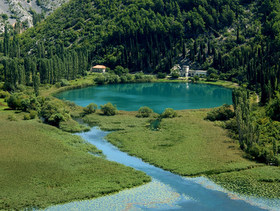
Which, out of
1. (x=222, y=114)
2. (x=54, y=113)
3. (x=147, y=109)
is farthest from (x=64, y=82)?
(x=222, y=114)

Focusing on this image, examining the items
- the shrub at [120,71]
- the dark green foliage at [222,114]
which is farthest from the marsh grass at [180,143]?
the shrub at [120,71]

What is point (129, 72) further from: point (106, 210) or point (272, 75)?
point (106, 210)

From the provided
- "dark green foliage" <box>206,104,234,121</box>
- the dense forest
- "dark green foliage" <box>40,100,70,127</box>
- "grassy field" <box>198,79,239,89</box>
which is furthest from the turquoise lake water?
"dark green foliage" <box>40,100,70,127</box>

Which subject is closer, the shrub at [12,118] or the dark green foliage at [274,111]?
the dark green foliage at [274,111]

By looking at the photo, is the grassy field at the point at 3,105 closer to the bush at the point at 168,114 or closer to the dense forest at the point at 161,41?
the dense forest at the point at 161,41

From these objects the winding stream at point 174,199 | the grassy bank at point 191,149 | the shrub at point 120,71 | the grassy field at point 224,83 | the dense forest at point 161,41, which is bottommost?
the winding stream at point 174,199

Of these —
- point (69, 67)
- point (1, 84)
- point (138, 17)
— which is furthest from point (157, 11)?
point (1, 84)
